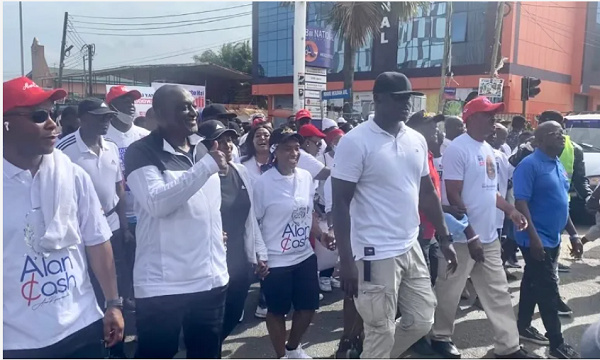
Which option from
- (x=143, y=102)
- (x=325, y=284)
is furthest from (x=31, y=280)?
(x=143, y=102)

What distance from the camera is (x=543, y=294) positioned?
455 centimetres

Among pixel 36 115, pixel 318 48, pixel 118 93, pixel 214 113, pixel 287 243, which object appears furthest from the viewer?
pixel 318 48

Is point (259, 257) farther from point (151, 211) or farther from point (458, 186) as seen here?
point (458, 186)

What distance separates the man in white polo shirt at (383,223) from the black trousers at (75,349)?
4.61 feet

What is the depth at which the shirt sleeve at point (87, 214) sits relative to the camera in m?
2.59

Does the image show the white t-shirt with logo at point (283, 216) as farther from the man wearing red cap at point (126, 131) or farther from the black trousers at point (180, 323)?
the man wearing red cap at point (126, 131)

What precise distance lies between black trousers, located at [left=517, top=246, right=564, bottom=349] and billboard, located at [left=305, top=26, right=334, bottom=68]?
8.31 meters

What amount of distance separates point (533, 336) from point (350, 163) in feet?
8.79

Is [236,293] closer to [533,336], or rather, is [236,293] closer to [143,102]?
[533,336]

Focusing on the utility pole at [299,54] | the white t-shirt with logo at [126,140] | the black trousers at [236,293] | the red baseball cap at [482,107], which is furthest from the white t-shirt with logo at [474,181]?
the utility pole at [299,54]

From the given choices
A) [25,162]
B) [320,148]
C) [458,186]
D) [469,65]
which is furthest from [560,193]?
[469,65]

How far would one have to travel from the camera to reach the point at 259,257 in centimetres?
400

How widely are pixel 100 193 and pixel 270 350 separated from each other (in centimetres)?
191

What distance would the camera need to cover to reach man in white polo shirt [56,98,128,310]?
424cm
